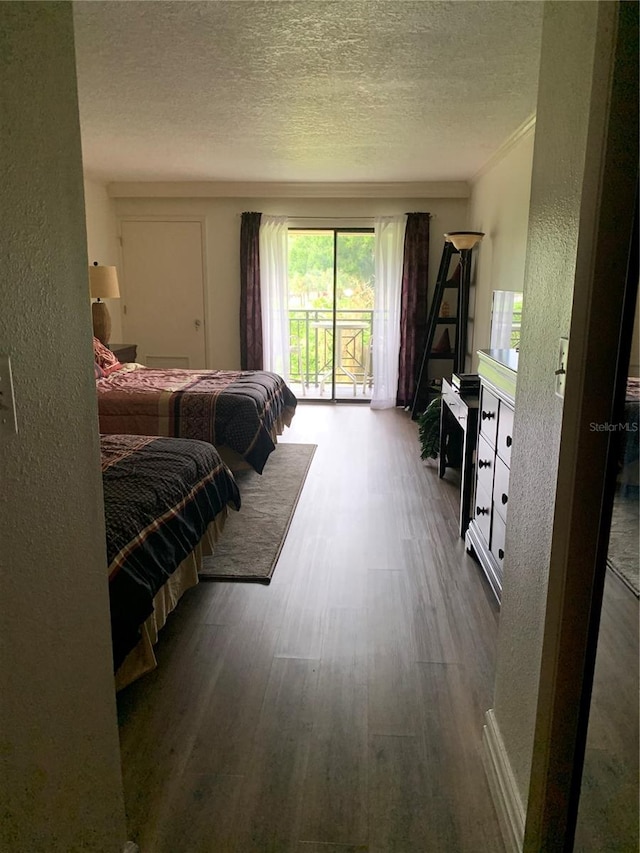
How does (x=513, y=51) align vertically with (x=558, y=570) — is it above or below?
above

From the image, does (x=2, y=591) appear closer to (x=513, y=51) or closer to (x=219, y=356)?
(x=513, y=51)

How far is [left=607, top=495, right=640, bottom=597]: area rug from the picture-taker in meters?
0.90

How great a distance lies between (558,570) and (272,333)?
5.84 metres

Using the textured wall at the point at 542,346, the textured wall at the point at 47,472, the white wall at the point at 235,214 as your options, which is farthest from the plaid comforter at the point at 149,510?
the white wall at the point at 235,214

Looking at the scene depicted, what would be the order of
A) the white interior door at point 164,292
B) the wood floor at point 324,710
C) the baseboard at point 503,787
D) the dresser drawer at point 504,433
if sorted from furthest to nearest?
1. the white interior door at point 164,292
2. the dresser drawer at point 504,433
3. the wood floor at point 324,710
4. the baseboard at point 503,787

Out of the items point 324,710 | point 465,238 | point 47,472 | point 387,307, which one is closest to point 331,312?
point 387,307

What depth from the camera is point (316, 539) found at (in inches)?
124

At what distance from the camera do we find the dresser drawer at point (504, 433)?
2271mm

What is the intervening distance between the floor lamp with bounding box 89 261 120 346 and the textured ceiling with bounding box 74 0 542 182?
0.97 m

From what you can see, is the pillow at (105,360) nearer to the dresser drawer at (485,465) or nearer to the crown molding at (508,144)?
the dresser drawer at (485,465)

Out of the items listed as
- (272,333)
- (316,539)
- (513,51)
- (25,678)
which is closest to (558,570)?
(25,678)

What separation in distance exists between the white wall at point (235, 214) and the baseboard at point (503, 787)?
219 inches

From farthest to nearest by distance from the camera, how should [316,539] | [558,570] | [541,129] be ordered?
1. [316,539]
2. [541,129]
3. [558,570]

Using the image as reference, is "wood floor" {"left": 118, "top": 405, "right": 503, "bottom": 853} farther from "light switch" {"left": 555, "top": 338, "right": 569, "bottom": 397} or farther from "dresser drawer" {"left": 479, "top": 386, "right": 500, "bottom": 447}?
"light switch" {"left": 555, "top": 338, "right": 569, "bottom": 397}
